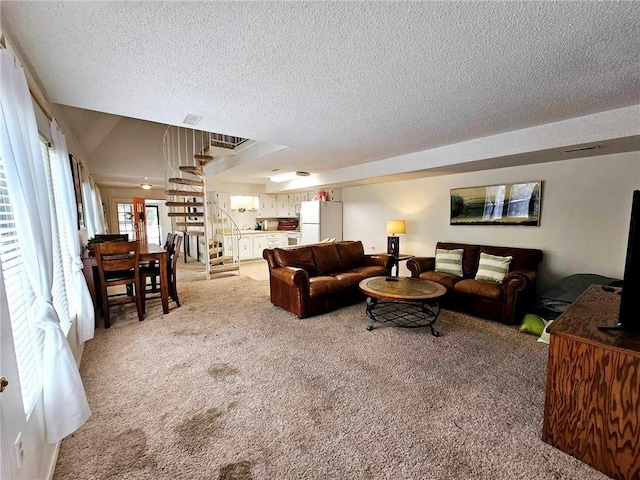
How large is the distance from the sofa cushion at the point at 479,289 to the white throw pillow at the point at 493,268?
0.13m

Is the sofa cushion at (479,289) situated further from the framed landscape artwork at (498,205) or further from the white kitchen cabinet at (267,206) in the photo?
the white kitchen cabinet at (267,206)

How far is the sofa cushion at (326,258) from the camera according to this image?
174 inches

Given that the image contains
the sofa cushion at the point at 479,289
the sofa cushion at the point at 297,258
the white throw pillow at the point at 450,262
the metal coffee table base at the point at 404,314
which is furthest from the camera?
the white throw pillow at the point at 450,262

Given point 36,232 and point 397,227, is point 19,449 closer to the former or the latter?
point 36,232

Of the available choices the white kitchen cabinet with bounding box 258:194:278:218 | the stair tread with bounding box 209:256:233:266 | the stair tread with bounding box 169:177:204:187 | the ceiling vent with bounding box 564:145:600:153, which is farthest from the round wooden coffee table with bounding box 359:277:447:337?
the white kitchen cabinet with bounding box 258:194:278:218

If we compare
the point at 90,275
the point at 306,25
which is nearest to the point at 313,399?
the point at 306,25

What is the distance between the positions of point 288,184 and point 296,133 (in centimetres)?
400

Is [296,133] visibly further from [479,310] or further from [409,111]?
[479,310]

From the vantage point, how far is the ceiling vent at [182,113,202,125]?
2.72 m

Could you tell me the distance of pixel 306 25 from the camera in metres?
1.44

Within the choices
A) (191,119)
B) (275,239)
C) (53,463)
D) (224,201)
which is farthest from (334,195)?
(53,463)

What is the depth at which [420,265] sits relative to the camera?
174 inches

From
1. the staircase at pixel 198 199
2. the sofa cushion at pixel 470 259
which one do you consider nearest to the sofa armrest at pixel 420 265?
the sofa cushion at pixel 470 259

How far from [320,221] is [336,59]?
4.90 metres
